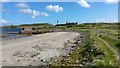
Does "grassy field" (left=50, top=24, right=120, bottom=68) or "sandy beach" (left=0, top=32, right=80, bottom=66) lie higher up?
"grassy field" (left=50, top=24, right=120, bottom=68)

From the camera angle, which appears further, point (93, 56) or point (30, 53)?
point (30, 53)

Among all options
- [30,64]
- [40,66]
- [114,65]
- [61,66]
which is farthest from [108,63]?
[30,64]

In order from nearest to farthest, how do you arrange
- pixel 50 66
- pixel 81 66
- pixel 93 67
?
pixel 93 67 → pixel 81 66 → pixel 50 66

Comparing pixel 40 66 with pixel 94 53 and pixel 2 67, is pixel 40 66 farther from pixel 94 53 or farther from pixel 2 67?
pixel 94 53

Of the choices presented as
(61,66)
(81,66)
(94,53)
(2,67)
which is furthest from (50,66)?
(94,53)

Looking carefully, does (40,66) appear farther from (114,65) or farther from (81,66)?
(114,65)

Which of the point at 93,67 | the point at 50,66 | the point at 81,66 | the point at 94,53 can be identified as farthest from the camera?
the point at 94,53

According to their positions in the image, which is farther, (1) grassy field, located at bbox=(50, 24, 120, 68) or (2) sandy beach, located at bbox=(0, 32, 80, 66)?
(2) sandy beach, located at bbox=(0, 32, 80, 66)

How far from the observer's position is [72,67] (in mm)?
23156

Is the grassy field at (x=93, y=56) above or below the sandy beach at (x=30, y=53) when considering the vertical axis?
above

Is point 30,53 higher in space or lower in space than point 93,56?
lower

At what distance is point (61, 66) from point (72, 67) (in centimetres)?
128

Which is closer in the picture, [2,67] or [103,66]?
[103,66]

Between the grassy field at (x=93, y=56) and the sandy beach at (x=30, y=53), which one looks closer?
the grassy field at (x=93, y=56)
